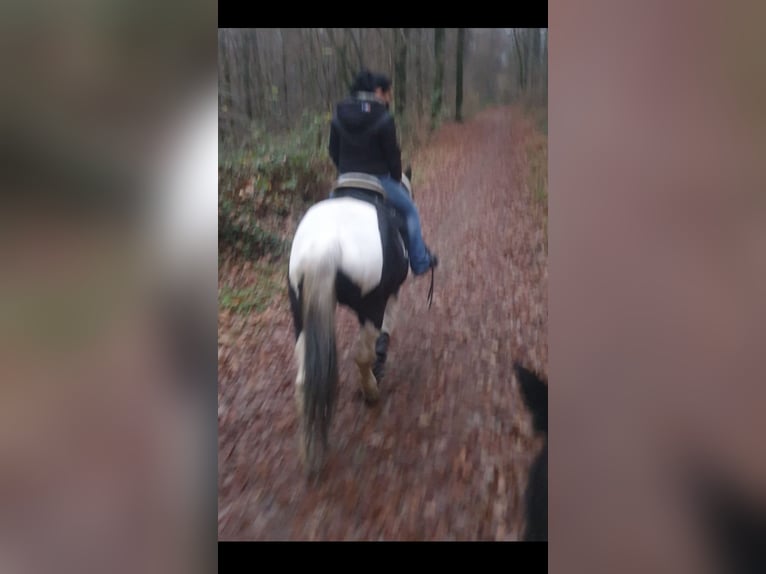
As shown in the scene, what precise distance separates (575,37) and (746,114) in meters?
0.43

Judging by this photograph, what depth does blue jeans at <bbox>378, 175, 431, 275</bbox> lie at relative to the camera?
5.97 ft

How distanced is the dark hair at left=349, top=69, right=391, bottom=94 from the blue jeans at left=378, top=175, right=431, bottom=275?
0.30 meters

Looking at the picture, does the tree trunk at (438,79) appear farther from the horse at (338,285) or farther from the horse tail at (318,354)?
the horse tail at (318,354)

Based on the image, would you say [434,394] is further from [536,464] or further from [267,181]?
[267,181]

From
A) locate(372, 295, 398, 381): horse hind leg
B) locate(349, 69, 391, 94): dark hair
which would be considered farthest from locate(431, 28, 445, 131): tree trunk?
locate(372, 295, 398, 381): horse hind leg

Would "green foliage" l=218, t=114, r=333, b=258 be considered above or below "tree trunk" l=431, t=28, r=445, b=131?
below

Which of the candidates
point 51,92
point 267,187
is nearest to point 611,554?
point 267,187

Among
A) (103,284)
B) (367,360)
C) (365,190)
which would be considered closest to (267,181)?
(365,190)

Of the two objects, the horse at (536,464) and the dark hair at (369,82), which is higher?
the dark hair at (369,82)

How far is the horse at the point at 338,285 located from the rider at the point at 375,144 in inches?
1.2

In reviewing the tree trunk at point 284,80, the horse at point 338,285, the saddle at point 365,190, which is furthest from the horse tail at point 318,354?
the tree trunk at point 284,80

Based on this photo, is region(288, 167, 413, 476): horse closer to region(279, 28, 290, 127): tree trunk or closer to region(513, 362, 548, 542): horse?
region(279, 28, 290, 127): tree trunk

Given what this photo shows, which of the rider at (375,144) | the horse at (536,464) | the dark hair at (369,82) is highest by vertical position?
the dark hair at (369,82)

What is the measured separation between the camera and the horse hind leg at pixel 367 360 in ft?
5.97
